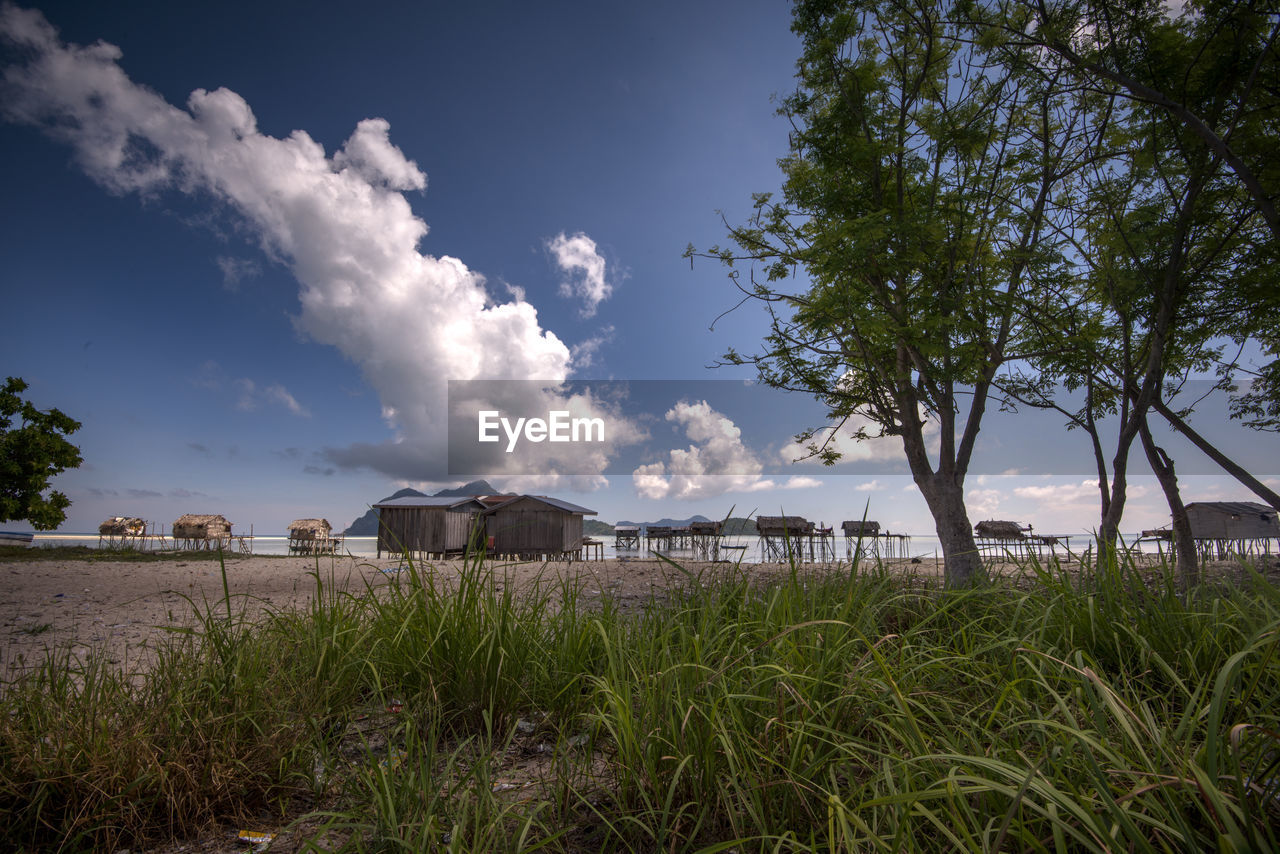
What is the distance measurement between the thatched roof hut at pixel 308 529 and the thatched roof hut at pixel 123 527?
768cm

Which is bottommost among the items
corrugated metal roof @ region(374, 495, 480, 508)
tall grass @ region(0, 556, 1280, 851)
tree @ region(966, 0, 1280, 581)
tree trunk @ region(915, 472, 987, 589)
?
tall grass @ region(0, 556, 1280, 851)

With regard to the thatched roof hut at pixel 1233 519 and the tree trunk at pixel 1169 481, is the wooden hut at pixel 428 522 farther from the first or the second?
the thatched roof hut at pixel 1233 519

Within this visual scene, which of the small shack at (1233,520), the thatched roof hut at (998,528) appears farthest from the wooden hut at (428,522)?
the small shack at (1233,520)

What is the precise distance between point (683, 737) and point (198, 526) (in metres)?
37.5

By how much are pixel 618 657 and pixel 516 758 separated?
0.60 m

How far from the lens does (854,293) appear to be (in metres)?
8.18

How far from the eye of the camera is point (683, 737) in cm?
196

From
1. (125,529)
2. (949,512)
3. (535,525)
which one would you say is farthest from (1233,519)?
(125,529)

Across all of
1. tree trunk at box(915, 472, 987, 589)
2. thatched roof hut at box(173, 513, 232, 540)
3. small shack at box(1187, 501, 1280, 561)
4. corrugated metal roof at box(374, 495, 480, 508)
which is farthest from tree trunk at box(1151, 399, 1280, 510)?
thatched roof hut at box(173, 513, 232, 540)

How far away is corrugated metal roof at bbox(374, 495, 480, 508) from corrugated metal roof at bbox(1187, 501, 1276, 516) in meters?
28.3

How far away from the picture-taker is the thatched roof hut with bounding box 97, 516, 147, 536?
31.9 meters

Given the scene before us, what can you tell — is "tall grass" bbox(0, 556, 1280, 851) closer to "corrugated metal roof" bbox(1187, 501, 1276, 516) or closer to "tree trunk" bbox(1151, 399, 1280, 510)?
"tree trunk" bbox(1151, 399, 1280, 510)

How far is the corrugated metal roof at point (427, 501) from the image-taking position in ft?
83.7

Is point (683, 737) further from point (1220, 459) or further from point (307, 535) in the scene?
point (307, 535)
